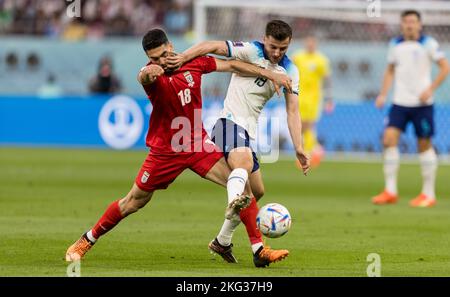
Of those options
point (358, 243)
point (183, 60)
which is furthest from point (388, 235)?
point (183, 60)

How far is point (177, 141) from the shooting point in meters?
9.42

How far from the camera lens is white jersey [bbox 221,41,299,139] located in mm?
9617

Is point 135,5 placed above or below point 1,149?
above

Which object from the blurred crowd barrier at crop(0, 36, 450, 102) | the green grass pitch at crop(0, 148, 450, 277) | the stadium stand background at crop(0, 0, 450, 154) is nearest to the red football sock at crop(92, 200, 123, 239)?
the green grass pitch at crop(0, 148, 450, 277)

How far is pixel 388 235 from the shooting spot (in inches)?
459

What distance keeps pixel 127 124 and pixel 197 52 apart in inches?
646

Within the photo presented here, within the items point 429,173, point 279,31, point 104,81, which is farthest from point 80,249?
point 104,81

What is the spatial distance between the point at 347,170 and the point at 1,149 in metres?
8.66

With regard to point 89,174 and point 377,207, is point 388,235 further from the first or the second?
point 89,174

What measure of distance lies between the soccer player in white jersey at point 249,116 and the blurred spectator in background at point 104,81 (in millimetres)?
19706

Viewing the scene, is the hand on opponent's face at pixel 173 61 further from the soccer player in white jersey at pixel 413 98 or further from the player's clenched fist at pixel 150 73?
the soccer player in white jersey at pixel 413 98

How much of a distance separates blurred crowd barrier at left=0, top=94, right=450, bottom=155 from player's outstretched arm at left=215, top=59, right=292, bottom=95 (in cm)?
1317

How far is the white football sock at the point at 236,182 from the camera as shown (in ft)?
28.8

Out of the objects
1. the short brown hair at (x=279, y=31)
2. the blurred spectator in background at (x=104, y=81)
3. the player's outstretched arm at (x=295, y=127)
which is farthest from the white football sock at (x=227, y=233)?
the blurred spectator in background at (x=104, y=81)
